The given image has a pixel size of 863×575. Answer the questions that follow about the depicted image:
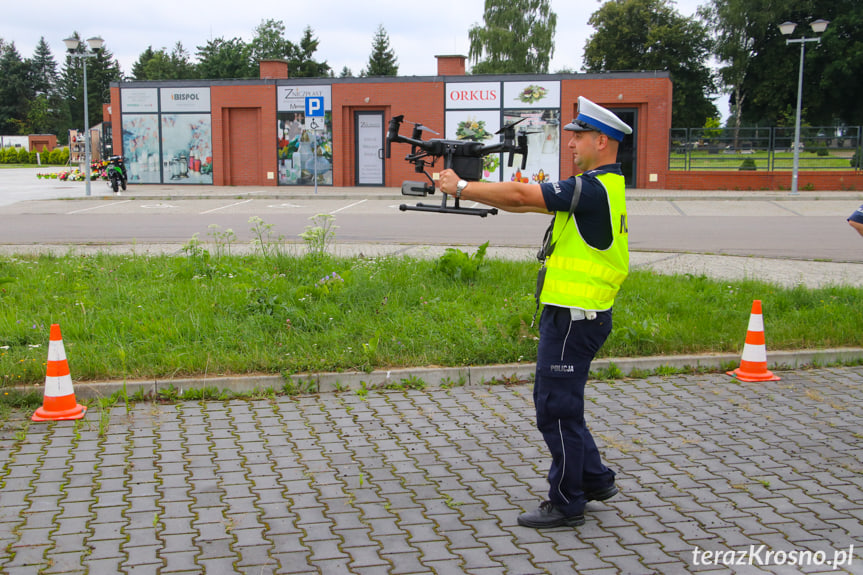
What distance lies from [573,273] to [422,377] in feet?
9.29

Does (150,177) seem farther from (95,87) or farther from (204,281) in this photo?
(95,87)

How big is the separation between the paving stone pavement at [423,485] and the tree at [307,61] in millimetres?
86511

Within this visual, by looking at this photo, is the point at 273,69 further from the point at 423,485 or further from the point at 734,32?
the point at 734,32

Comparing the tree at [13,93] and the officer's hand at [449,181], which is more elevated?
the tree at [13,93]

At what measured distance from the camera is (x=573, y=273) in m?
3.92

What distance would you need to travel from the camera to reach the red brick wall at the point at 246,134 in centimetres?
3322

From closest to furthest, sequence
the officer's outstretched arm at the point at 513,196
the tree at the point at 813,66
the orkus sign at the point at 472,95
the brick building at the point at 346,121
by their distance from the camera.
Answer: the officer's outstretched arm at the point at 513,196, the brick building at the point at 346,121, the orkus sign at the point at 472,95, the tree at the point at 813,66

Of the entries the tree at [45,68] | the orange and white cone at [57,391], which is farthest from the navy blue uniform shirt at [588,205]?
the tree at [45,68]

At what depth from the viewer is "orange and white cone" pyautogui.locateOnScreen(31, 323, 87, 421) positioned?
559 cm

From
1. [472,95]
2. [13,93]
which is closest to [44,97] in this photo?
[13,93]

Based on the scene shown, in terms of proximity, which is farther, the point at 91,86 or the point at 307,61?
the point at 91,86

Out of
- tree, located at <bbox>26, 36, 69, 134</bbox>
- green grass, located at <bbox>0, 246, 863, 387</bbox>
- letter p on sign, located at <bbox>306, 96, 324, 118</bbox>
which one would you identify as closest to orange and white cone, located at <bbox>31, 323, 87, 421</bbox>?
green grass, located at <bbox>0, 246, 863, 387</bbox>

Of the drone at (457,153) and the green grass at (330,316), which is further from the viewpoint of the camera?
the green grass at (330,316)

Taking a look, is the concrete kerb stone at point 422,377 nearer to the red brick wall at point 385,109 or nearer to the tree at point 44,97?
the red brick wall at point 385,109
